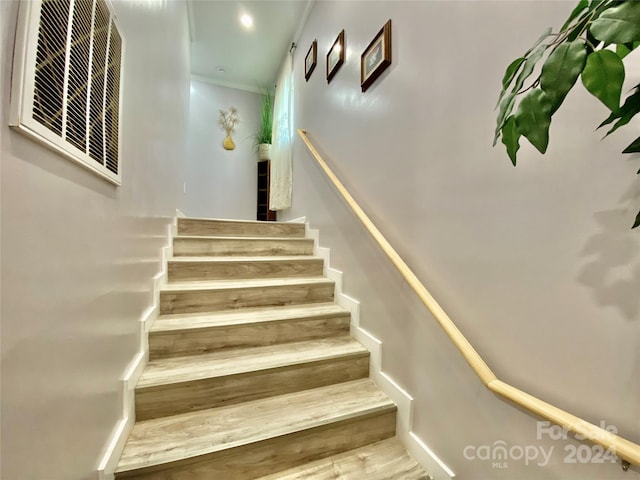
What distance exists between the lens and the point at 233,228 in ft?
7.91

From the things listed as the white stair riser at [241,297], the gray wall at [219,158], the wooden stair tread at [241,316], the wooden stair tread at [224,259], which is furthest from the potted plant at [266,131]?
the wooden stair tread at [241,316]

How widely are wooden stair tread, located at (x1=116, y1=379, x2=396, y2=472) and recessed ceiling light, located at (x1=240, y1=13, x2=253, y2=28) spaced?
3.79 meters

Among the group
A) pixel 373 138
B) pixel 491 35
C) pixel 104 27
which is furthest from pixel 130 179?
pixel 491 35

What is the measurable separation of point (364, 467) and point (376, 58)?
82.3 inches

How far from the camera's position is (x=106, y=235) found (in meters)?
0.91

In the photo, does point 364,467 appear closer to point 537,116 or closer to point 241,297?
point 241,297

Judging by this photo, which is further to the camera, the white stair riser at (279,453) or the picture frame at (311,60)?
the picture frame at (311,60)

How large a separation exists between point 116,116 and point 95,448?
1.14 m

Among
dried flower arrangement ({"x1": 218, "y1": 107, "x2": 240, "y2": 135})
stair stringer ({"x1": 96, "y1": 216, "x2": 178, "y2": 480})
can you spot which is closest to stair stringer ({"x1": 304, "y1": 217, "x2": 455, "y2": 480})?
stair stringer ({"x1": 96, "y1": 216, "x2": 178, "y2": 480})

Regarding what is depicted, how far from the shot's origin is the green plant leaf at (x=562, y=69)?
0.93ft

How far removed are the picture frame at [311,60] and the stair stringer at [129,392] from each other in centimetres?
237

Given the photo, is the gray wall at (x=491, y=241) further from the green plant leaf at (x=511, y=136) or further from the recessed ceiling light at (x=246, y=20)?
the recessed ceiling light at (x=246, y=20)

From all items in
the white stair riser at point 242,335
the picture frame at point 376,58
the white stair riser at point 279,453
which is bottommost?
the white stair riser at point 279,453

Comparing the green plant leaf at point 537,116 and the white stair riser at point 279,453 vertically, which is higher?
the green plant leaf at point 537,116
